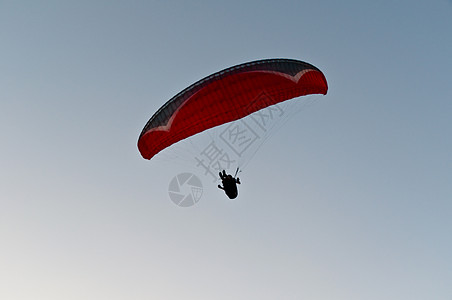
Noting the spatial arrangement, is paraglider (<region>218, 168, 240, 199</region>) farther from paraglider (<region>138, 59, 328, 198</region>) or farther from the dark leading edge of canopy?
the dark leading edge of canopy

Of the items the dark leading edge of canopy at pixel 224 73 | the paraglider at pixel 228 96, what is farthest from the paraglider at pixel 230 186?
the dark leading edge of canopy at pixel 224 73

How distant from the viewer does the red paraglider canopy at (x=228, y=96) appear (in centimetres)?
2133

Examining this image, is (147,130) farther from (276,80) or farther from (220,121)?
(276,80)

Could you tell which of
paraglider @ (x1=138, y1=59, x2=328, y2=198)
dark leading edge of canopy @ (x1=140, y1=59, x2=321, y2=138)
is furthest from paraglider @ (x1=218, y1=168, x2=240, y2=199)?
dark leading edge of canopy @ (x1=140, y1=59, x2=321, y2=138)

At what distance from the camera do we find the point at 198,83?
21516 mm

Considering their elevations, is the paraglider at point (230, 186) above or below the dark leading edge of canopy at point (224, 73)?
below

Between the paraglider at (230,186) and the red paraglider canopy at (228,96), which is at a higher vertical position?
the red paraglider canopy at (228,96)

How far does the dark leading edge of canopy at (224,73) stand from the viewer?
21.3 metres

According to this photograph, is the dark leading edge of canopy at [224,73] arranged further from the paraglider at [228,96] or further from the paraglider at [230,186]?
the paraglider at [230,186]

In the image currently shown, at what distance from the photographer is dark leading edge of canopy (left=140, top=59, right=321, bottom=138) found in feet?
69.9

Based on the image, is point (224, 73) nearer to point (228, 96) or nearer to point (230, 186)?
point (228, 96)

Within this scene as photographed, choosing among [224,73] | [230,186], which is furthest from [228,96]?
[230,186]

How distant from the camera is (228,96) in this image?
845 inches

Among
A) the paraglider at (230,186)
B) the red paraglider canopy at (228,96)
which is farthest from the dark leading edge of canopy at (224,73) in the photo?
the paraglider at (230,186)
